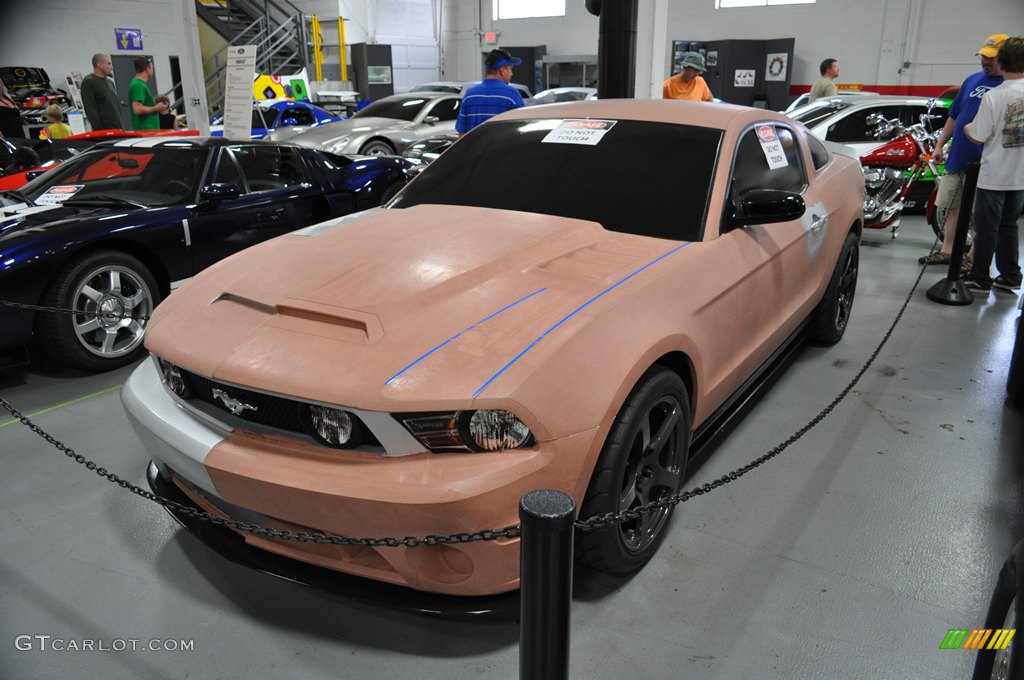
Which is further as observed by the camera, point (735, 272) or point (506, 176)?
point (506, 176)

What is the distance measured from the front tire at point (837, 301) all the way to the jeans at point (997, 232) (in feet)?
5.10

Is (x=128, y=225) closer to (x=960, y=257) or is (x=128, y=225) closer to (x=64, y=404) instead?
(x=64, y=404)

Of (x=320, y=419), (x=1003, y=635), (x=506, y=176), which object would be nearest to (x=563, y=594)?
(x=320, y=419)

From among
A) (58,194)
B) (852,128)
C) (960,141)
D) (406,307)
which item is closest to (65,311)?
(58,194)

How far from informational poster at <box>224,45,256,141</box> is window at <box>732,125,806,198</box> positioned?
4.75m

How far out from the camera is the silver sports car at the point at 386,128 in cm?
963

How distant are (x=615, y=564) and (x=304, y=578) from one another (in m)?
0.87

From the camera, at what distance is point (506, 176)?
3.03 m

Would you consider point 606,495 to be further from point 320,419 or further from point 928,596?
point 928,596

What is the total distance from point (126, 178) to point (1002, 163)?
5707mm

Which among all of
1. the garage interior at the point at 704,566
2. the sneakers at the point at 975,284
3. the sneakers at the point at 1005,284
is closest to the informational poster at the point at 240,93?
the garage interior at the point at 704,566

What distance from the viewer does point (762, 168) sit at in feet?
10.2

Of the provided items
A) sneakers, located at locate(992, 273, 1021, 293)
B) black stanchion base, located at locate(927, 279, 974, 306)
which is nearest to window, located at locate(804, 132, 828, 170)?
black stanchion base, located at locate(927, 279, 974, 306)

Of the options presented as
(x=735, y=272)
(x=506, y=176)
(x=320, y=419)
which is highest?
(x=506, y=176)
